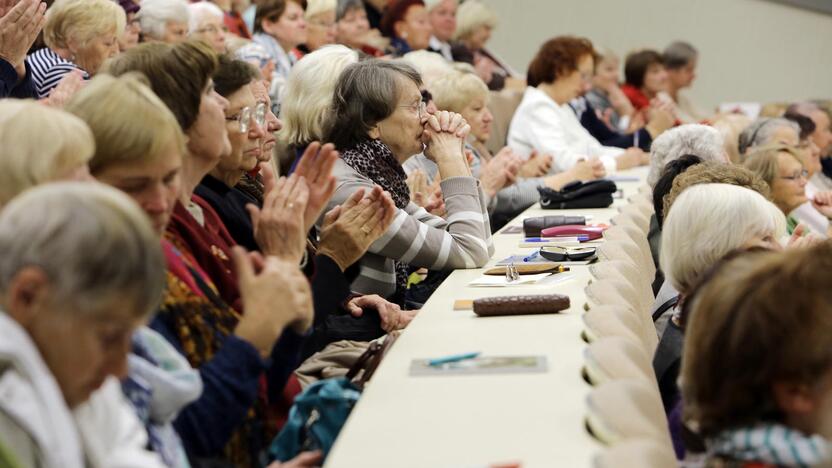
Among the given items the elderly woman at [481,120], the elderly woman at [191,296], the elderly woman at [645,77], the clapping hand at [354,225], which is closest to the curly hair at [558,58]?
the elderly woman at [481,120]

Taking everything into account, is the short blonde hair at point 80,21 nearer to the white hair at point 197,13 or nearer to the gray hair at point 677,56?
the white hair at point 197,13

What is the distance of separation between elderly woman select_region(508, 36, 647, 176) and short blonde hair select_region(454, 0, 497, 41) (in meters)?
1.88

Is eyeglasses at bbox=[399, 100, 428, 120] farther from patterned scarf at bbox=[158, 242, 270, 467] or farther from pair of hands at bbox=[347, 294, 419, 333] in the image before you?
patterned scarf at bbox=[158, 242, 270, 467]

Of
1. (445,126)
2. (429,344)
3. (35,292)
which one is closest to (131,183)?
(35,292)

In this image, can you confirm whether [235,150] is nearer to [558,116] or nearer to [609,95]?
[558,116]

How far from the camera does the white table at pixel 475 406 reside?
190 cm

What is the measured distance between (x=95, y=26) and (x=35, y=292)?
3.24 metres

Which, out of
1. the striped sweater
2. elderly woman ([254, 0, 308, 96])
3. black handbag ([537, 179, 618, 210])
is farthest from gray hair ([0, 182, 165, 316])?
elderly woman ([254, 0, 308, 96])

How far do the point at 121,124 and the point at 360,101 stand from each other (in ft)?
5.77

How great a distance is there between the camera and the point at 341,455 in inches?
74.9

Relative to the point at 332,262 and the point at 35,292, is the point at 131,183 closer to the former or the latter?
the point at 35,292

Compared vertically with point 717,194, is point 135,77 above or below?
above

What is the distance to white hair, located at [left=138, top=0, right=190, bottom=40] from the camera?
5535 millimetres

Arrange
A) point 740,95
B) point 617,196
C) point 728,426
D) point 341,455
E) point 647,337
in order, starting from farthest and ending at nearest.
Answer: point 740,95
point 617,196
point 647,337
point 341,455
point 728,426
